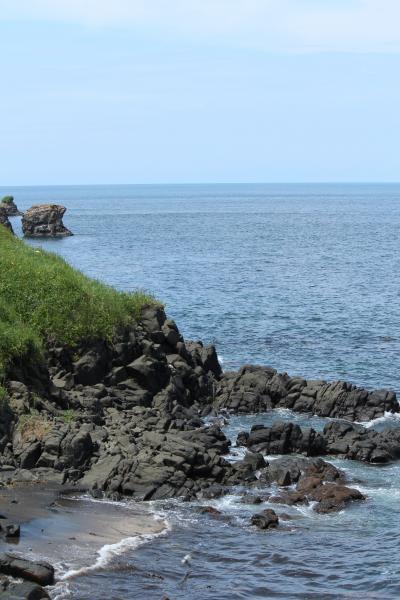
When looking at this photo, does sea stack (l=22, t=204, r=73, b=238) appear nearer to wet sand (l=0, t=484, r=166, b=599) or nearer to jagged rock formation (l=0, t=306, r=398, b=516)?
jagged rock formation (l=0, t=306, r=398, b=516)

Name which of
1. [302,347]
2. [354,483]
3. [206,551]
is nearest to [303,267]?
[302,347]

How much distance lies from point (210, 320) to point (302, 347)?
11.3m

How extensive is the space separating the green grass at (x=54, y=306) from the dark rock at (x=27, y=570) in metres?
15.5

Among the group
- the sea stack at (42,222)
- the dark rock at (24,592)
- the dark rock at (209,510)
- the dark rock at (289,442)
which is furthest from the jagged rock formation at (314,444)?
the sea stack at (42,222)

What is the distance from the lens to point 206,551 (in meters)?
25.9

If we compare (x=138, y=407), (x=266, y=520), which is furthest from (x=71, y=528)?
(x=138, y=407)

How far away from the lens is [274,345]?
59094mm

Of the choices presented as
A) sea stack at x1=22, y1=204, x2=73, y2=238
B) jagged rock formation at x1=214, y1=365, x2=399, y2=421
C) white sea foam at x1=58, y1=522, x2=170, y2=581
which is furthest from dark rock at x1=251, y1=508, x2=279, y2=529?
sea stack at x1=22, y1=204, x2=73, y2=238

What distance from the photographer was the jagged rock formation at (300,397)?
43969 millimetres

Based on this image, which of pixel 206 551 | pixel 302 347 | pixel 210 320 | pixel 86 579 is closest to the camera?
pixel 86 579

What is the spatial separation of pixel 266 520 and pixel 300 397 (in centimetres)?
1740

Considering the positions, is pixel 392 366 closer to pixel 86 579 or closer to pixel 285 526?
pixel 285 526

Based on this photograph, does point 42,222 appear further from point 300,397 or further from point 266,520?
point 266,520

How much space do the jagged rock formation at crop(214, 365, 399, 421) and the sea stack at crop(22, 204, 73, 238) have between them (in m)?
102
